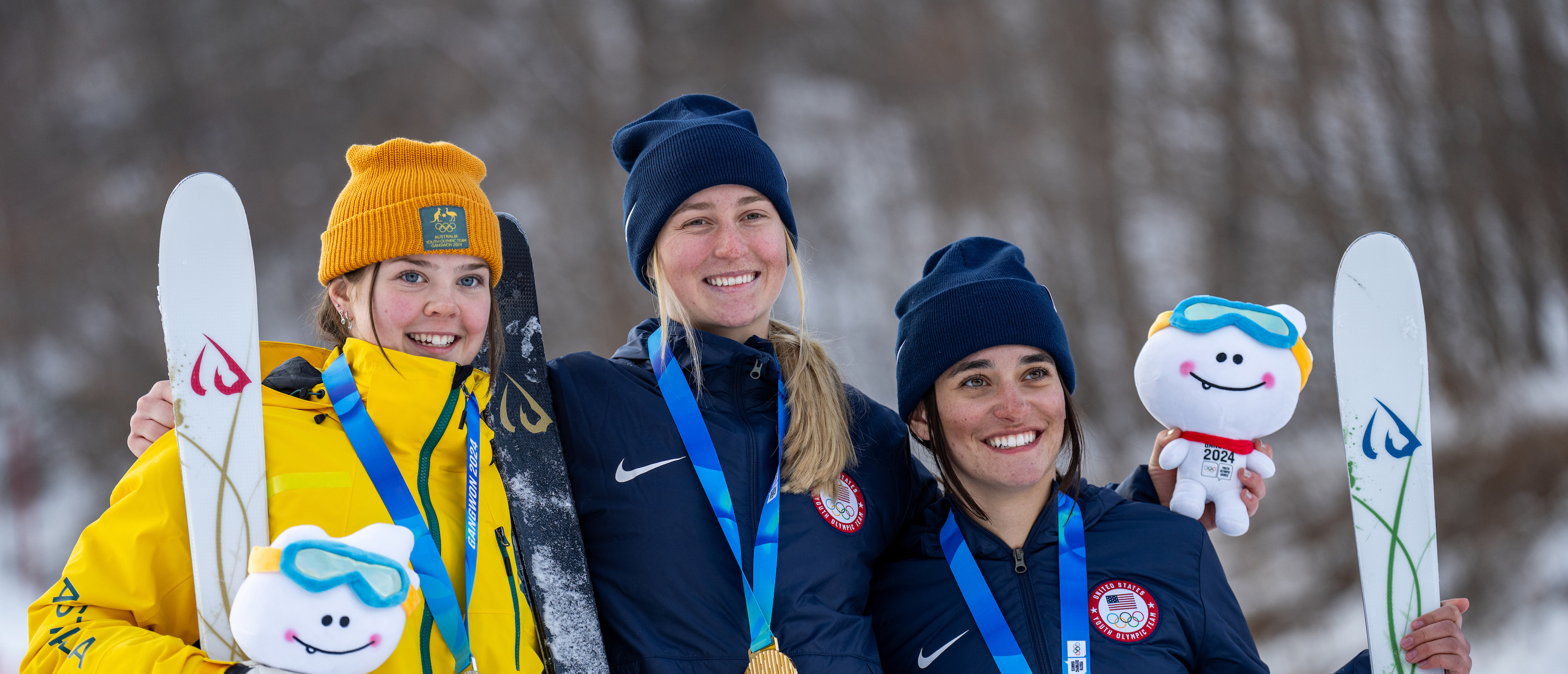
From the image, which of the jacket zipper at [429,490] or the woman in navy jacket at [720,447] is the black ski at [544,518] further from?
the jacket zipper at [429,490]

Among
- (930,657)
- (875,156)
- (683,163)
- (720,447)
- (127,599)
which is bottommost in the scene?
(127,599)

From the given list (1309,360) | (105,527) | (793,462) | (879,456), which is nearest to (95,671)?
(105,527)

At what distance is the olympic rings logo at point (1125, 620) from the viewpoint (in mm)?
1804

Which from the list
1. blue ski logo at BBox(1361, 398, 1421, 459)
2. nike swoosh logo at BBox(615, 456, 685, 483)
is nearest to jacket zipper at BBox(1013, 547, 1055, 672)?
nike swoosh logo at BBox(615, 456, 685, 483)

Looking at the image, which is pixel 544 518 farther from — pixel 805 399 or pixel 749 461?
pixel 805 399

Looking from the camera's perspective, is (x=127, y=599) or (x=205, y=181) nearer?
(x=127, y=599)

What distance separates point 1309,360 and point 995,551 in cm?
95

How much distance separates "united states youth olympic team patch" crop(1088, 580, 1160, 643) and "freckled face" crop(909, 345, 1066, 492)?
0.24 m

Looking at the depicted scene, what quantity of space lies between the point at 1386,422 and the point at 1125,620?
97 cm

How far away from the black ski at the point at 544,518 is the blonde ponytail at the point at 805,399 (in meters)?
0.29

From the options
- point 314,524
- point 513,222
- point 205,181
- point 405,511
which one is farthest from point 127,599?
point 513,222

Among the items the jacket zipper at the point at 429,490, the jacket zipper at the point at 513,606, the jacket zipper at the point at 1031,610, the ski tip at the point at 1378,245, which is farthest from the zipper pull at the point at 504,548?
the ski tip at the point at 1378,245

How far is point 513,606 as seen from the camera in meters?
1.72

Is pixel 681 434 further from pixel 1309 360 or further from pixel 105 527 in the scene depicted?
pixel 1309 360
